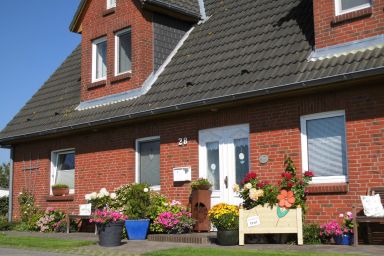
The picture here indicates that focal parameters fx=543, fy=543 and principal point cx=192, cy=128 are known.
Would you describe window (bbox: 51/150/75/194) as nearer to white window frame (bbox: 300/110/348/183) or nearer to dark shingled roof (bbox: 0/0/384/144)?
dark shingled roof (bbox: 0/0/384/144)

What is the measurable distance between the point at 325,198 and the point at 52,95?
11631 mm

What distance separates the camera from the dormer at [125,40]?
15211 mm

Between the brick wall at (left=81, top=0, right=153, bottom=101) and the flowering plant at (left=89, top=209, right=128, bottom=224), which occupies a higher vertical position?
the brick wall at (left=81, top=0, right=153, bottom=101)

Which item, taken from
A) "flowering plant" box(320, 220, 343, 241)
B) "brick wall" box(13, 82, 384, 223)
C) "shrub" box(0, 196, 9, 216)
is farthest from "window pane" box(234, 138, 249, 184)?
"shrub" box(0, 196, 9, 216)

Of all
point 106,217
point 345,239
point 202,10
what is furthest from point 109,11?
point 345,239

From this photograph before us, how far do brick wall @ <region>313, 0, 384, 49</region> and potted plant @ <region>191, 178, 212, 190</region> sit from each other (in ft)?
12.9

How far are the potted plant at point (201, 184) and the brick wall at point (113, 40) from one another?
3.70 m

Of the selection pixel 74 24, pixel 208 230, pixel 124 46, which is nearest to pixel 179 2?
pixel 124 46

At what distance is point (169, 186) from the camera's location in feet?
44.7

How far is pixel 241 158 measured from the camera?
12438mm

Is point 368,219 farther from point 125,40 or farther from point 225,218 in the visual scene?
point 125,40

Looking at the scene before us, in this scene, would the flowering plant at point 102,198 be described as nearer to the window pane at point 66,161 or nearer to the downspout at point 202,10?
the window pane at point 66,161

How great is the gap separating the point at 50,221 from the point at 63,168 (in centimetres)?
201

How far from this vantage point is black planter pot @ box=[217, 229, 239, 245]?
10.5 metres
